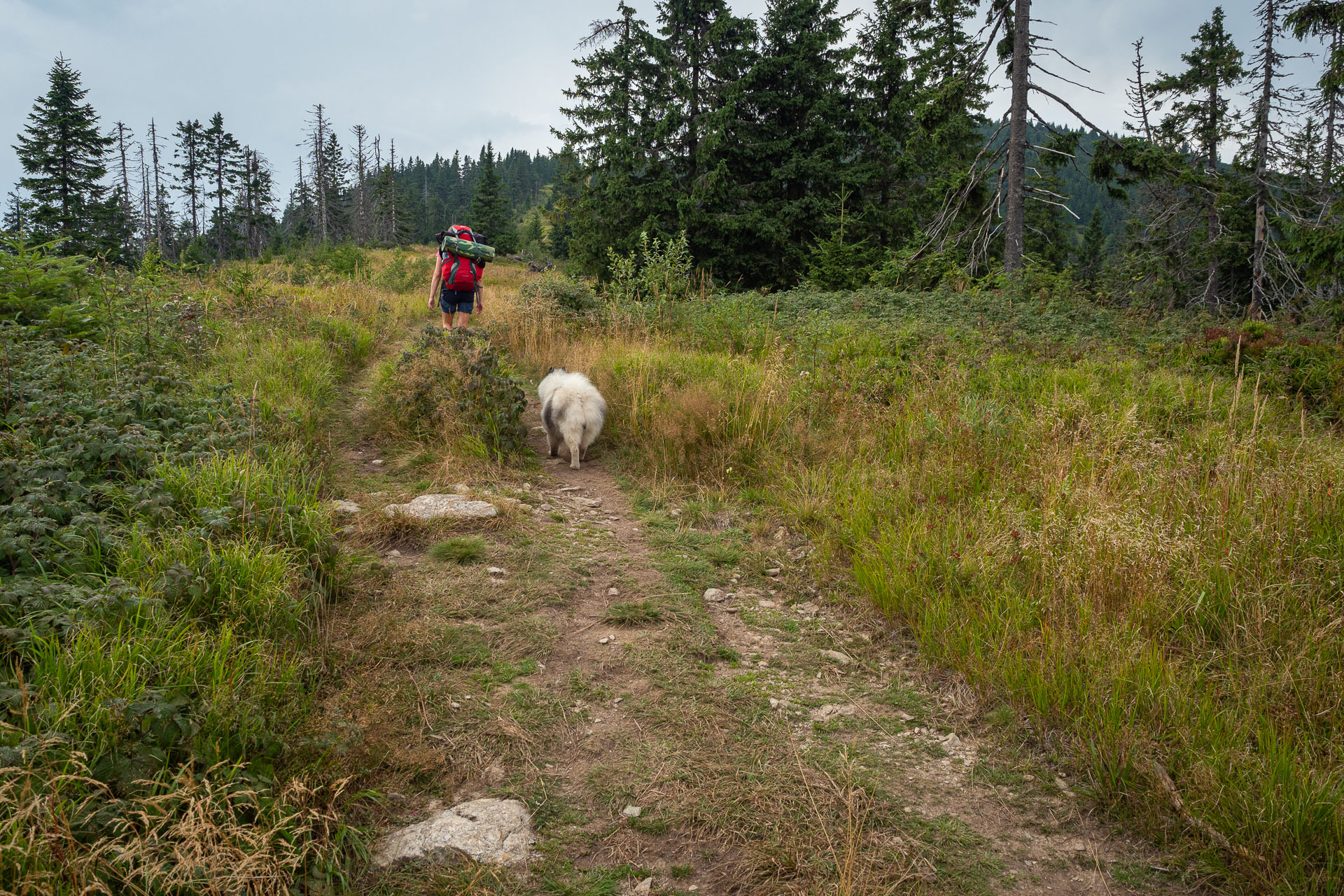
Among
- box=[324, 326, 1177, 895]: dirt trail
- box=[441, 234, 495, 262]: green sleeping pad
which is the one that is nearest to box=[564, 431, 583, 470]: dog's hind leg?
box=[324, 326, 1177, 895]: dirt trail

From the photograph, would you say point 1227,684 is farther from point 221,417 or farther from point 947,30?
point 947,30

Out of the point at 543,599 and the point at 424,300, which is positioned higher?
the point at 424,300

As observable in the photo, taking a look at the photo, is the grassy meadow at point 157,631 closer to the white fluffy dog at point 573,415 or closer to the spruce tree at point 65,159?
the white fluffy dog at point 573,415

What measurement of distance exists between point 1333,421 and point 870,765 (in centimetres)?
760

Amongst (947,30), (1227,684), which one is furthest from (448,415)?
(947,30)

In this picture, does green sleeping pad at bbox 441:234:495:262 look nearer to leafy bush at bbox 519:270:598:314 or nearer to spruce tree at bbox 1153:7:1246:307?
leafy bush at bbox 519:270:598:314

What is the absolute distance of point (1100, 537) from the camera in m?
3.41

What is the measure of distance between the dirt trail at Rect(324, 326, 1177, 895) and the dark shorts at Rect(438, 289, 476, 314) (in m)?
5.75

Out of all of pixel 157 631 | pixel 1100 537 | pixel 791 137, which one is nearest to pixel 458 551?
pixel 157 631

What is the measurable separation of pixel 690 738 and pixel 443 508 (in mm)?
3066

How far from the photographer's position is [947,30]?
66.0 ft

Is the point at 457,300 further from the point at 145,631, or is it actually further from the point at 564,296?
the point at 145,631

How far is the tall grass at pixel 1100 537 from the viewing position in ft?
7.77

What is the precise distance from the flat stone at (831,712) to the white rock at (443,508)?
118 inches
